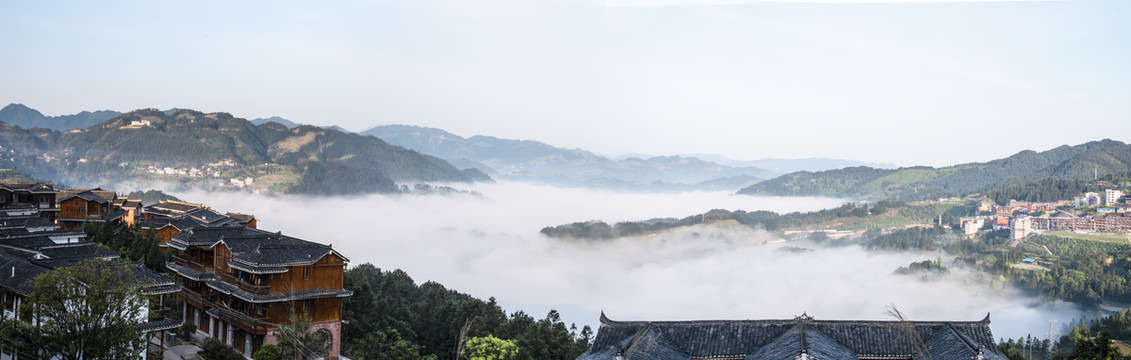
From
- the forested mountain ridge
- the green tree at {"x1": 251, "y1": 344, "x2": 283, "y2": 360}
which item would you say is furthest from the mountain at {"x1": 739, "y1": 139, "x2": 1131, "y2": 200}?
the green tree at {"x1": 251, "y1": 344, "x2": 283, "y2": 360}

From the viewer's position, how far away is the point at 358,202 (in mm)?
146250

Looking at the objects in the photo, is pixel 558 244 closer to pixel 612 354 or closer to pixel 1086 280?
pixel 1086 280

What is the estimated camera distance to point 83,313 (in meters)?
15.9

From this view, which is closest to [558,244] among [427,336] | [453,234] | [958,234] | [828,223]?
[453,234]

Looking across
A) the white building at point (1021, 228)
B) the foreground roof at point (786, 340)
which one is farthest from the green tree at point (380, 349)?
the white building at point (1021, 228)

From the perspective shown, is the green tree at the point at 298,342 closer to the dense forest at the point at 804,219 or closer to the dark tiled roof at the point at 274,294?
the dark tiled roof at the point at 274,294

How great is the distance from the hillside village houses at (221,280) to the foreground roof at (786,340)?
910 cm

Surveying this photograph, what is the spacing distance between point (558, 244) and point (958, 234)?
7012 cm

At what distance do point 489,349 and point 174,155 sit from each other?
103406 mm

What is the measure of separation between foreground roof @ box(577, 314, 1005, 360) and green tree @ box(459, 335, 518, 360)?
18.1ft

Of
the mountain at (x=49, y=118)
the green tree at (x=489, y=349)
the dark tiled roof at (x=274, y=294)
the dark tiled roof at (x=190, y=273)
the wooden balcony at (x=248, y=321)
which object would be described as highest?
the mountain at (x=49, y=118)

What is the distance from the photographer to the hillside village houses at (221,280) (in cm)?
1942

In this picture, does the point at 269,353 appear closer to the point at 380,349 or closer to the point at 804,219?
the point at 380,349

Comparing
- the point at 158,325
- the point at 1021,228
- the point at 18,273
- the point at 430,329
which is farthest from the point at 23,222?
the point at 1021,228
